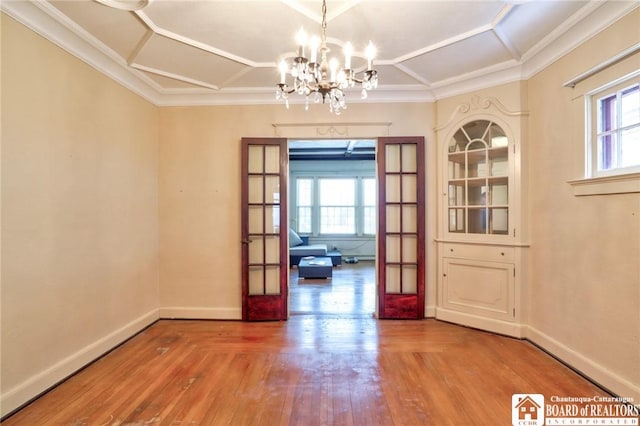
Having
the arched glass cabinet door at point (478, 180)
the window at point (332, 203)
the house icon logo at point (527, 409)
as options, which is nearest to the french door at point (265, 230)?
the arched glass cabinet door at point (478, 180)

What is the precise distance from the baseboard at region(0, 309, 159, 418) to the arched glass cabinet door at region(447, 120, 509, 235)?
370 centimetres

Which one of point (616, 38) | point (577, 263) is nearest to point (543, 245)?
point (577, 263)

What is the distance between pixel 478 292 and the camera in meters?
3.29

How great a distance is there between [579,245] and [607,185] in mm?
541

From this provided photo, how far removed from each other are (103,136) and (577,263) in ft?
14.1

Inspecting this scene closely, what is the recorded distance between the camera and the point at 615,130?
218cm

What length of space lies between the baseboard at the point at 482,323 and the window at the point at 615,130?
1656mm

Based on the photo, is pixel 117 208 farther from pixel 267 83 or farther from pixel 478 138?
pixel 478 138

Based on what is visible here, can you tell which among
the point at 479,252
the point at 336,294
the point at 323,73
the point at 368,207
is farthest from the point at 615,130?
the point at 368,207

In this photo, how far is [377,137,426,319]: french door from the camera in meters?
3.61

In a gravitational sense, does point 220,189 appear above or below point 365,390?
above

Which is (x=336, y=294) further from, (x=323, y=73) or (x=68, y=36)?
(x=68, y=36)

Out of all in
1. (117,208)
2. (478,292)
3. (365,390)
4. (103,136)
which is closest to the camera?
(365,390)

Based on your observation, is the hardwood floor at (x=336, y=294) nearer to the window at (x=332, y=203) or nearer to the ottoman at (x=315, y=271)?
the ottoman at (x=315, y=271)
